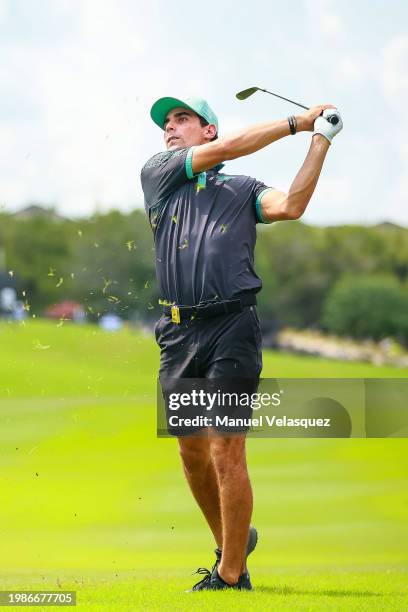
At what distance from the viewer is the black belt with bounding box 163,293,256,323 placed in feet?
18.0

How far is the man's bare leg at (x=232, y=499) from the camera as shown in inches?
217

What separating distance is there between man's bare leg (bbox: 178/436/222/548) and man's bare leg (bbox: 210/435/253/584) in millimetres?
245

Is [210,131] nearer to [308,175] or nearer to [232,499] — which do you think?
[308,175]

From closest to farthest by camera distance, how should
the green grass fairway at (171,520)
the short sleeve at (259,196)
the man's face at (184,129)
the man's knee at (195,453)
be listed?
the short sleeve at (259,196)
the green grass fairway at (171,520)
the man's knee at (195,453)
the man's face at (184,129)

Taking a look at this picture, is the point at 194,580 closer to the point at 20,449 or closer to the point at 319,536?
the point at 319,536

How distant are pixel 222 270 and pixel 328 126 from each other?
819 millimetres

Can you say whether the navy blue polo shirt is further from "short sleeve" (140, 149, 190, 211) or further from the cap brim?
the cap brim

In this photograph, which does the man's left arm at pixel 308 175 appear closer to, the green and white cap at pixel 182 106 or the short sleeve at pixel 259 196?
the short sleeve at pixel 259 196

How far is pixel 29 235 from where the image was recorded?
98375 millimetres

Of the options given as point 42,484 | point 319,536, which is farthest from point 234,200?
point 42,484

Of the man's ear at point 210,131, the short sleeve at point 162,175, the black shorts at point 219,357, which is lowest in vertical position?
the black shorts at point 219,357

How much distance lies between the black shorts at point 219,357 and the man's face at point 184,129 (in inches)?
37.8

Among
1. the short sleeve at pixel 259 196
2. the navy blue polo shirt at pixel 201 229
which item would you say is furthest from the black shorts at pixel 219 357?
the short sleeve at pixel 259 196

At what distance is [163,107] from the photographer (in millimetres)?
5988
